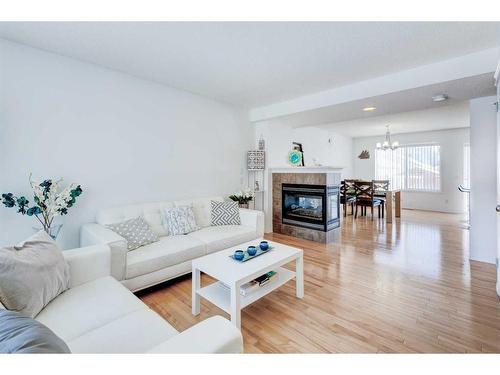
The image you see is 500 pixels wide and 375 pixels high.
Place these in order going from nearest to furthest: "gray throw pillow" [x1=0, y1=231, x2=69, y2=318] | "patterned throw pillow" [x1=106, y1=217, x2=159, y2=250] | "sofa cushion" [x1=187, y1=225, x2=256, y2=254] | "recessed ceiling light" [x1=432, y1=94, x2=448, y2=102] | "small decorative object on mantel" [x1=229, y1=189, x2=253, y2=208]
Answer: "gray throw pillow" [x1=0, y1=231, x2=69, y2=318]
"patterned throw pillow" [x1=106, y1=217, x2=159, y2=250]
"sofa cushion" [x1=187, y1=225, x2=256, y2=254]
"recessed ceiling light" [x1=432, y1=94, x2=448, y2=102]
"small decorative object on mantel" [x1=229, y1=189, x2=253, y2=208]

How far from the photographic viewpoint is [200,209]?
3.31 metres

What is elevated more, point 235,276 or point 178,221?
point 178,221

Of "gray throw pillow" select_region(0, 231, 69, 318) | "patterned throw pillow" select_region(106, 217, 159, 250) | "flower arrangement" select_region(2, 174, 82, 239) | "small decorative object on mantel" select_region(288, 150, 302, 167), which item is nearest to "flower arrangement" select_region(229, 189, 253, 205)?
"small decorative object on mantel" select_region(288, 150, 302, 167)

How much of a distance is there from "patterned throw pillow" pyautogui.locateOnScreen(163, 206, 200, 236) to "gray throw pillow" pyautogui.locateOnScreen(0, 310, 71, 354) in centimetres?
211

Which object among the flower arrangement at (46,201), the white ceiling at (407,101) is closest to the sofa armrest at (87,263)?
the flower arrangement at (46,201)

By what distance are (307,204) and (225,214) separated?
5.06ft

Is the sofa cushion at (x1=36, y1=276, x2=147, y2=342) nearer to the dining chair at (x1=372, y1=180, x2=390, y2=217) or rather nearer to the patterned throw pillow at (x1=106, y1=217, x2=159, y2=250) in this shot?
the patterned throw pillow at (x1=106, y1=217, x2=159, y2=250)

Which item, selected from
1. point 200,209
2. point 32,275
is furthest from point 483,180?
point 32,275

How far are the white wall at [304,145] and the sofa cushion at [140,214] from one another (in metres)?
2.06

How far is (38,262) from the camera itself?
1317 mm

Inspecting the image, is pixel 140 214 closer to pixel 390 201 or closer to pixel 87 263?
pixel 87 263

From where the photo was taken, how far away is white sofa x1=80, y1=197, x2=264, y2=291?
2.03m
